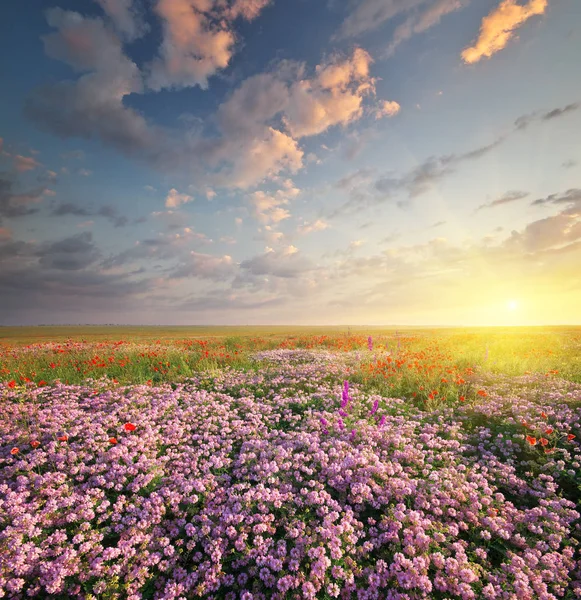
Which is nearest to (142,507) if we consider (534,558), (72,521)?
(72,521)

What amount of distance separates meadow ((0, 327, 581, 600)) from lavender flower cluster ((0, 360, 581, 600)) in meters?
0.03

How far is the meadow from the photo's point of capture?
401 cm

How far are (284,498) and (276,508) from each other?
0.19m

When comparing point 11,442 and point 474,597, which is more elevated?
point 11,442

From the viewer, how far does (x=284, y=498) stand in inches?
194

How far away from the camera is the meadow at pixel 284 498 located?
401 cm

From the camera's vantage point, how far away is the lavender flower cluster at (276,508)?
13.1 ft

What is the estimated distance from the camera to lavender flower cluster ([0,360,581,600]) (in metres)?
3.98

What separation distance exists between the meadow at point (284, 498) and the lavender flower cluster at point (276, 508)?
0.03 metres

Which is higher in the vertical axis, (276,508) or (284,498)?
(284,498)

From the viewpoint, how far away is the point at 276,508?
16.2 ft

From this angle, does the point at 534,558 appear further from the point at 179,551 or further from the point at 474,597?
the point at 179,551

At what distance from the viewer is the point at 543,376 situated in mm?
10539

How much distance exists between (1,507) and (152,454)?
2071 millimetres
